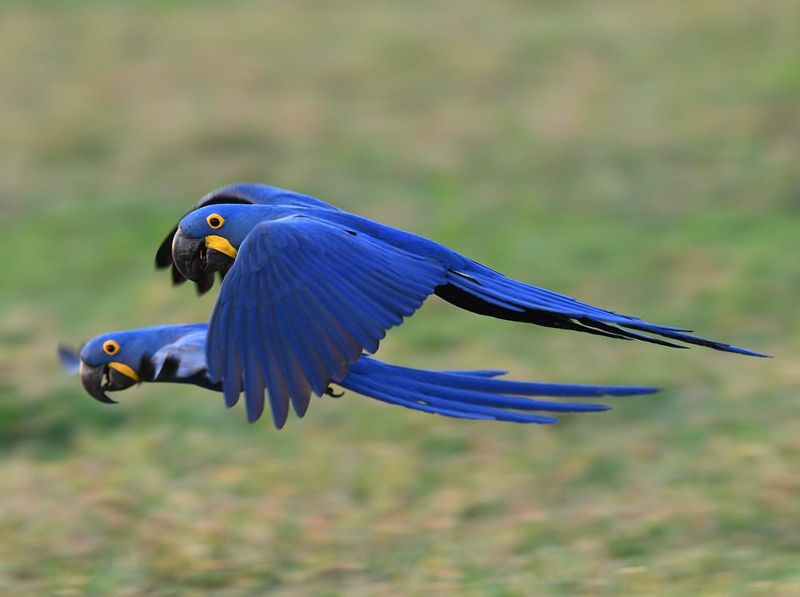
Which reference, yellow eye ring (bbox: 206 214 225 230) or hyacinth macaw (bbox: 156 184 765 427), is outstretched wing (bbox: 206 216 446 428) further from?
yellow eye ring (bbox: 206 214 225 230)

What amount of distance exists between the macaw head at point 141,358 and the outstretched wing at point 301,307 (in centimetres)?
43

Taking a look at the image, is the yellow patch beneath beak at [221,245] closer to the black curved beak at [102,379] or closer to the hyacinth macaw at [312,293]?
the hyacinth macaw at [312,293]

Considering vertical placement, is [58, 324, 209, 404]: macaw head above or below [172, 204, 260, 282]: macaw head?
below

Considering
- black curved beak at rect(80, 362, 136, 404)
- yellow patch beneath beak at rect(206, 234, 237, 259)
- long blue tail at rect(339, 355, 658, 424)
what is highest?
yellow patch beneath beak at rect(206, 234, 237, 259)

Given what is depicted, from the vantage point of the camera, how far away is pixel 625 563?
12.8 feet

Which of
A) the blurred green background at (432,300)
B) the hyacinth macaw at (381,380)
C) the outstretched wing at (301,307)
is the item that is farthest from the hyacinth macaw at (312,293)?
the blurred green background at (432,300)

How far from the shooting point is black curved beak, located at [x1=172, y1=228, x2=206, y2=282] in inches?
147

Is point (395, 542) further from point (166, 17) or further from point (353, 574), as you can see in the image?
point (166, 17)

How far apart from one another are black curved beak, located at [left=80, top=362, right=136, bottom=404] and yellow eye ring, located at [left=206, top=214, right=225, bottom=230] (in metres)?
0.49

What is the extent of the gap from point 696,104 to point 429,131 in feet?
5.85

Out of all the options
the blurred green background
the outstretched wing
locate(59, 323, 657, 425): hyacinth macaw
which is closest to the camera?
the outstretched wing

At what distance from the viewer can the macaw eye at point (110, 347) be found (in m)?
3.78

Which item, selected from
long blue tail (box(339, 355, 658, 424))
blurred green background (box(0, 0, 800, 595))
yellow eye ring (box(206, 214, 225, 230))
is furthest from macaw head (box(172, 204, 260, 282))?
blurred green background (box(0, 0, 800, 595))

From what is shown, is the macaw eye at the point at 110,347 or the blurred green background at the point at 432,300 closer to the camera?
the macaw eye at the point at 110,347
